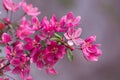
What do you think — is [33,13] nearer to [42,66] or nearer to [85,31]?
[42,66]

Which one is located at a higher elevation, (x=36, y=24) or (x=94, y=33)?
(x=94, y=33)

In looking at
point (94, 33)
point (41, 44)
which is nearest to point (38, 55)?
point (41, 44)

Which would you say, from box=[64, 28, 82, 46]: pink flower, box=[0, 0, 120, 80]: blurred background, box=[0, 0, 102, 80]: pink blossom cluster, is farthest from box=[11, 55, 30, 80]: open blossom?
box=[0, 0, 120, 80]: blurred background

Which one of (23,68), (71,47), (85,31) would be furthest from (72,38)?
(85,31)

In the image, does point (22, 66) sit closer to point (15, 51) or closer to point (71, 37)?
point (15, 51)

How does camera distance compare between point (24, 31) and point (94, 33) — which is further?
point (94, 33)

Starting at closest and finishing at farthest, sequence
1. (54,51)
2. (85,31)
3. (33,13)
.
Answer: (54,51)
(33,13)
(85,31)

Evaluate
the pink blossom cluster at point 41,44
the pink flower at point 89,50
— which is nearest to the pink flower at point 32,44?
the pink blossom cluster at point 41,44

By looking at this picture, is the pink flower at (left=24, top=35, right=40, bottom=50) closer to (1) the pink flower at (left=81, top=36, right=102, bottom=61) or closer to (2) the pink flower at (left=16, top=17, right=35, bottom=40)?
(2) the pink flower at (left=16, top=17, right=35, bottom=40)

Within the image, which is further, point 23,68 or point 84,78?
point 84,78
